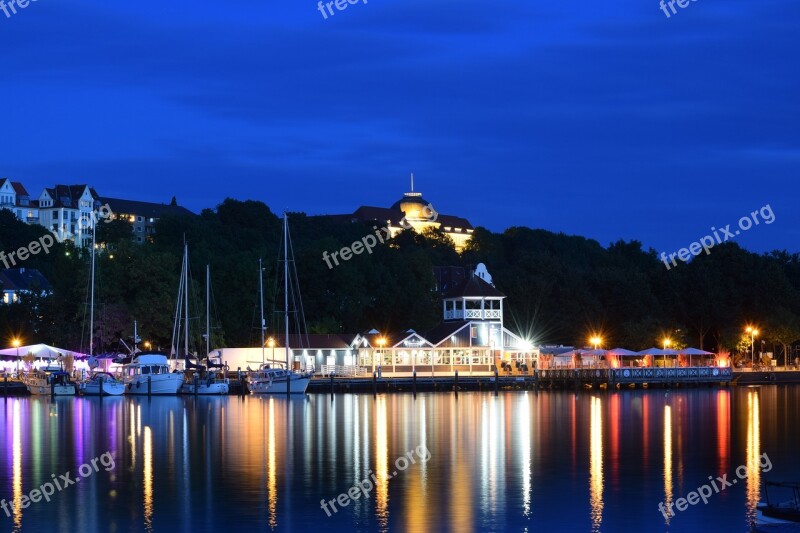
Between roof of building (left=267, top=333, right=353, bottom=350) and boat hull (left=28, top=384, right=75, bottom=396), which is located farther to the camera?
roof of building (left=267, top=333, right=353, bottom=350)

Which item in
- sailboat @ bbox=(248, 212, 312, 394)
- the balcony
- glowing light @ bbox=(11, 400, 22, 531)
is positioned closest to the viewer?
glowing light @ bbox=(11, 400, 22, 531)

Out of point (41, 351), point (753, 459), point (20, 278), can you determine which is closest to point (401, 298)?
point (41, 351)

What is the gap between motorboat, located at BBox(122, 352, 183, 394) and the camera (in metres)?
76.5

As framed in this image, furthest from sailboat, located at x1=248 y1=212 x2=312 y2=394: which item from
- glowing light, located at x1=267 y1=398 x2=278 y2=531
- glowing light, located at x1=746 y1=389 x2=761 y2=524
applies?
glowing light, located at x1=746 y1=389 x2=761 y2=524

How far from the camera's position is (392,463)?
132 ft

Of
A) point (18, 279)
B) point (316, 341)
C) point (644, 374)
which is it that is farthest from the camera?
point (18, 279)

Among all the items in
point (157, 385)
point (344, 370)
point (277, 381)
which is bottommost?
point (157, 385)

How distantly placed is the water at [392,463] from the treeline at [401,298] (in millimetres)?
21251

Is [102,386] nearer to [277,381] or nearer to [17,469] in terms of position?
[277,381]

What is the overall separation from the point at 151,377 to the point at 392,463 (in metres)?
38.9

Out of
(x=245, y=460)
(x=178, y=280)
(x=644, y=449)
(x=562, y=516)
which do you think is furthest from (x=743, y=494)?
(x=178, y=280)

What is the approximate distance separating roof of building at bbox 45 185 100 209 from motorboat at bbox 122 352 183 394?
120m

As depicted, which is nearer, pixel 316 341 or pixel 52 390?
pixel 52 390

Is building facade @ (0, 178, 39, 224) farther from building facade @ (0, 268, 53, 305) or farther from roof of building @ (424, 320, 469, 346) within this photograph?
roof of building @ (424, 320, 469, 346)
